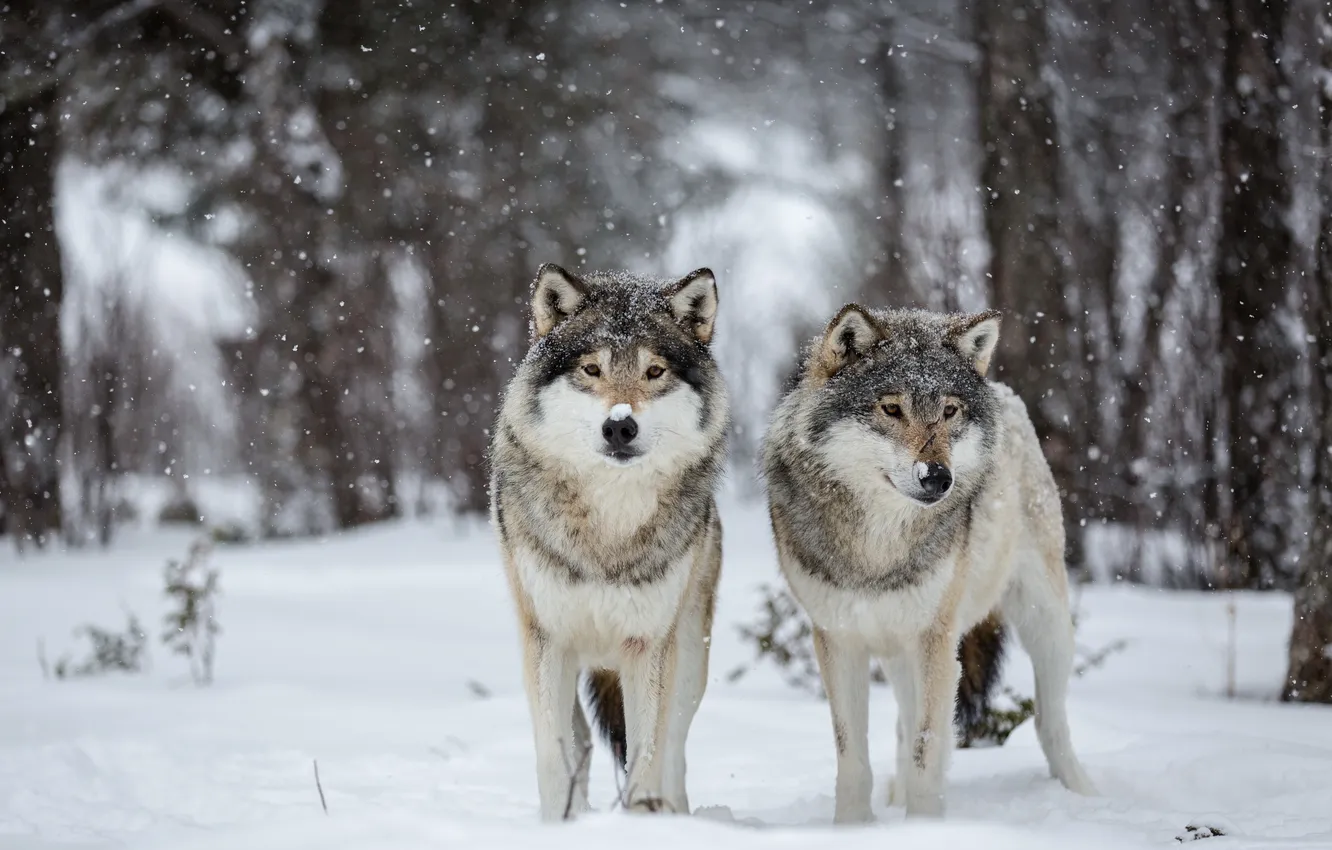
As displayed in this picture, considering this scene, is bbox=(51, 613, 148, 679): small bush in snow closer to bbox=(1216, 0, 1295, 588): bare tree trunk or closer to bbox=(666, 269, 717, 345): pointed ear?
bbox=(666, 269, 717, 345): pointed ear

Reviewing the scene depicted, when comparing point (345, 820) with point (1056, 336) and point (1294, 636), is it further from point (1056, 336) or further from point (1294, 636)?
point (1056, 336)

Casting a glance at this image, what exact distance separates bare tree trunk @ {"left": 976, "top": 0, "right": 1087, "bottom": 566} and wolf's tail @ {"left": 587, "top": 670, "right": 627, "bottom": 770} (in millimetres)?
3737

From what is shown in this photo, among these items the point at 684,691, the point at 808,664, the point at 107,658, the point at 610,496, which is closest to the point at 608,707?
the point at 684,691

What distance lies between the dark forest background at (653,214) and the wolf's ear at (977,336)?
9.73 feet

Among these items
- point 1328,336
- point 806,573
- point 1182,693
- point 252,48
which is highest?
point 252,48

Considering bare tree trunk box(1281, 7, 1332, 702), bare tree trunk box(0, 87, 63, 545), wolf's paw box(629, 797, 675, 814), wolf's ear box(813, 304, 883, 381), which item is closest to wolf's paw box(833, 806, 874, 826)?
wolf's paw box(629, 797, 675, 814)

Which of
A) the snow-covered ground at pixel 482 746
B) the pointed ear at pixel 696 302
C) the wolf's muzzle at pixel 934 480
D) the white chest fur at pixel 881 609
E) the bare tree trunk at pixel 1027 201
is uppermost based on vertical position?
the bare tree trunk at pixel 1027 201

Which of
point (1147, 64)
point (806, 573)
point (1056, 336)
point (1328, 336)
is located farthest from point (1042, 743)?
point (1147, 64)

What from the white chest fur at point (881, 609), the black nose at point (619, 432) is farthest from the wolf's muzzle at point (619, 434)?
the white chest fur at point (881, 609)

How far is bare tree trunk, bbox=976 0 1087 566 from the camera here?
270 inches

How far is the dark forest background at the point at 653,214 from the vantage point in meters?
7.33

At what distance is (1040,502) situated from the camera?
4336mm

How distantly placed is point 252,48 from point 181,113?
3.15 ft

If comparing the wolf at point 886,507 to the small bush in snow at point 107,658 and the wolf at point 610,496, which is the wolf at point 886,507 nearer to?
the wolf at point 610,496
